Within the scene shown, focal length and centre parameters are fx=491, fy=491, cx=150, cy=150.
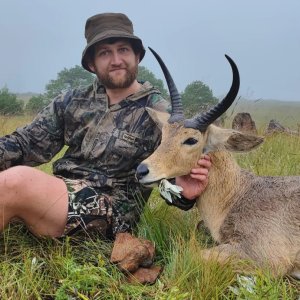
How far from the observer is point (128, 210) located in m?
5.50

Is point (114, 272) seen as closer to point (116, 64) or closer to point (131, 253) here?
point (131, 253)

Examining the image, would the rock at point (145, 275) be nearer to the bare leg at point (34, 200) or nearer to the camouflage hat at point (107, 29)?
the bare leg at point (34, 200)

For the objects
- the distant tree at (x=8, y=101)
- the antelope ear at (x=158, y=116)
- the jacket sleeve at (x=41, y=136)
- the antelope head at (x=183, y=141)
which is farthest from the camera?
the distant tree at (x=8, y=101)

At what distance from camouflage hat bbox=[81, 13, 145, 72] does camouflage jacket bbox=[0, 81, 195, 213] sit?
20.3 inches

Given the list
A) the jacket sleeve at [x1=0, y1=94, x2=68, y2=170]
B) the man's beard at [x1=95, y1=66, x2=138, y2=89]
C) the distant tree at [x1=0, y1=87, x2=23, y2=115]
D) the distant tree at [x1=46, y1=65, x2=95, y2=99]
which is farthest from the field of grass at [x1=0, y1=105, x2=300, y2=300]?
the distant tree at [x1=46, y1=65, x2=95, y2=99]

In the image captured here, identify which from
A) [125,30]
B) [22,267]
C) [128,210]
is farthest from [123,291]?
[125,30]

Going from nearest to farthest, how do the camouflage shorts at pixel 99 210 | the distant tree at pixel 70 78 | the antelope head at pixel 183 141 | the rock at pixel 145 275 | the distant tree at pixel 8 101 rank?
the rock at pixel 145 275 < the antelope head at pixel 183 141 < the camouflage shorts at pixel 99 210 < the distant tree at pixel 8 101 < the distant tree at pixel 70 78

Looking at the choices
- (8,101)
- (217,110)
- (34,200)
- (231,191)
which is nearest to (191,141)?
(217,110)

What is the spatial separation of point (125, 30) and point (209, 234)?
251 cm

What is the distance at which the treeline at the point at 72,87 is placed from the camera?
43.1 feet

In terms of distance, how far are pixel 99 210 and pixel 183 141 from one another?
121 centimetres

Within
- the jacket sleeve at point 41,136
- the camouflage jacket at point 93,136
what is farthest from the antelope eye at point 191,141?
the jacket sleeve at point 41,136

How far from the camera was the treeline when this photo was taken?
517 inches

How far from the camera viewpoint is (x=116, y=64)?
18.3ft
